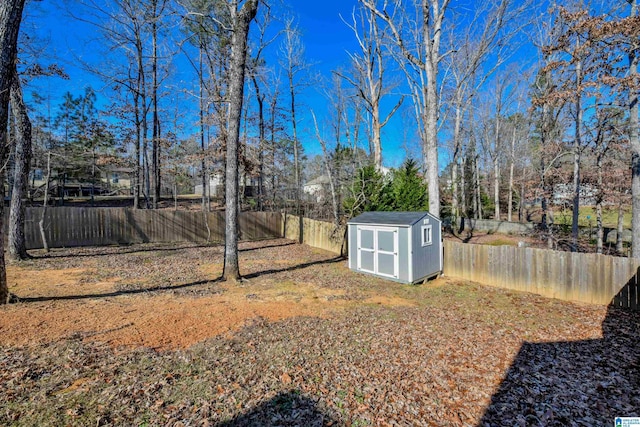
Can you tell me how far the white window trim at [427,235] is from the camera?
800 cm

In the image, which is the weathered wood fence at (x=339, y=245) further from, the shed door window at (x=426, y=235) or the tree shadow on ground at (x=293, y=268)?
the tree shadow on ground at (x=293, y=268)

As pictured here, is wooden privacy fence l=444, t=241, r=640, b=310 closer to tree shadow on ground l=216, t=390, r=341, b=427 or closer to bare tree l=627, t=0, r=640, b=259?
bare tree l=627, t=0, r=640, b=259

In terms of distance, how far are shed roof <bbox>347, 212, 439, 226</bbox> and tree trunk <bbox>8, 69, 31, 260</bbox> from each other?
9.62 meters

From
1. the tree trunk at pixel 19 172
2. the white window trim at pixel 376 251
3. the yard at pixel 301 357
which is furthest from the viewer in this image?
the tree trunk at pixel 19 172

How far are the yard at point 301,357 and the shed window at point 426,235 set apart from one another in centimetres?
162

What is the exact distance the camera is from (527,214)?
22.1m

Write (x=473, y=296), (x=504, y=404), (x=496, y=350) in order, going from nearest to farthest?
(x=504, y=404) < (x=496, y=350) < (x=473, y=296)

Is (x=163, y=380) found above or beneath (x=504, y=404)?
above

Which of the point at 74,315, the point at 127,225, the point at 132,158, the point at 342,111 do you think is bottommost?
the point at 74,315

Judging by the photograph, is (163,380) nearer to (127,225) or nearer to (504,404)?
(504,404)

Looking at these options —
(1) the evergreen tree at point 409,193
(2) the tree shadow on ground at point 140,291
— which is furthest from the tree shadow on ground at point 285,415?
(1) the evergreen tree at point 409,193

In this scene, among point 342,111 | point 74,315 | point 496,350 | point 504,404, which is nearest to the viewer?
point 504,404

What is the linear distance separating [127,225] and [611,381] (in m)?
14.9

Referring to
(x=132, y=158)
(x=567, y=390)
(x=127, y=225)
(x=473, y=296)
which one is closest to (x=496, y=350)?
(x=567, y=390)
